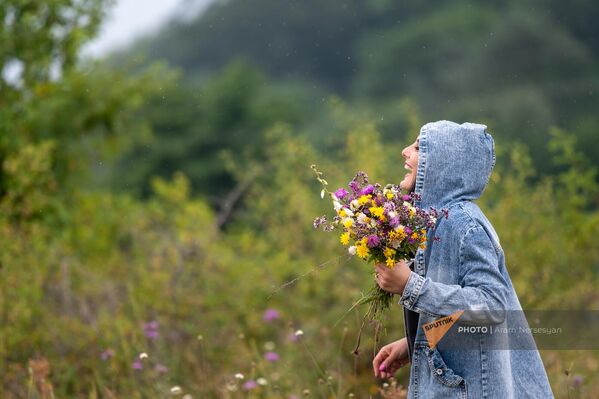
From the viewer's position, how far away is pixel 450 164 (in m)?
2.81

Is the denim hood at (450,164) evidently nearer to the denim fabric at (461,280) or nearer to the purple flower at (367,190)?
the denim fabric at (461,280)

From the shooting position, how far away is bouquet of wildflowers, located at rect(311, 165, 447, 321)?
2602 millimetres

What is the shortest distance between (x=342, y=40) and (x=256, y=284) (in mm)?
36441

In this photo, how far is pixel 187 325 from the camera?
6.51 metres

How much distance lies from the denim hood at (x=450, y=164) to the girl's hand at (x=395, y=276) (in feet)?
0.92

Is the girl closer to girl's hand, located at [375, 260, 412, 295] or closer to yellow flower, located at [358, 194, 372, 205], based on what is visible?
girl's hand, located at [375, 260, 412, 295]

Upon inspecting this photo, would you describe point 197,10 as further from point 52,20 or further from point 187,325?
point 187,325

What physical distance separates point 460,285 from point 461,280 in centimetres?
2

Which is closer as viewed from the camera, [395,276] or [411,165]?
[395,276]

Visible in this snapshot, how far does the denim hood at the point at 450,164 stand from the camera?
111 inches

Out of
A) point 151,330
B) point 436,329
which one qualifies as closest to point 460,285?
point 436,329

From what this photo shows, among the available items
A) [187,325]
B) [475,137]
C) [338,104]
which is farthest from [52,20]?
[475,137]

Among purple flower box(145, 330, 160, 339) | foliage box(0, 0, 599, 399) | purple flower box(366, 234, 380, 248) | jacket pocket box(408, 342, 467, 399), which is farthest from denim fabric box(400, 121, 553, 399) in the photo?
purple flower box(145, 330, 160, 339)

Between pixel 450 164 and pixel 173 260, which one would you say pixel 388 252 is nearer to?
pixel 450 164
